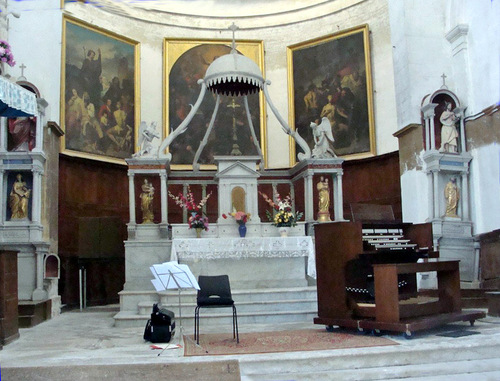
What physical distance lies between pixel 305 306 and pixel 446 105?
4691 millimetres

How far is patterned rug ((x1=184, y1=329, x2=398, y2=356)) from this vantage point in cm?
541

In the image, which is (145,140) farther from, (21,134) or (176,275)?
(176,275)

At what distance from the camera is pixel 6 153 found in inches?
360

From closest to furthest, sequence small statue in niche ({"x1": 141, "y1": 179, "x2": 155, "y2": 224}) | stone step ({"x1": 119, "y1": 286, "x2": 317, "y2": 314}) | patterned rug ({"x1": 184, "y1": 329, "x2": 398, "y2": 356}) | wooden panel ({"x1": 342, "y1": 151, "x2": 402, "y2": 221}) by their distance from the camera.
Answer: patterned rug ({"x1": 184, "y1": 329, "x2": 398, "y2": 356}) < stone step ({"x1": 119, "y1": 286, "x2": 317, "y2": 314}) < small statue in niche ({"x1": 141, "y1": 179, "x2": 155, "y2": 224}) < wooden panel ({"x1": 342, "y1": 151, "x2": 402, "y2": 221})

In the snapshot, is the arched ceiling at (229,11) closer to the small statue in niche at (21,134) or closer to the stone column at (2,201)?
the small statue in niche at (21,134)

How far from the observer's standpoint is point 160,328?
6152 millimetres

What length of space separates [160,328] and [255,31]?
10.3 metres

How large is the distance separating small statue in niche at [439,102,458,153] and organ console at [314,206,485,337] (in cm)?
359

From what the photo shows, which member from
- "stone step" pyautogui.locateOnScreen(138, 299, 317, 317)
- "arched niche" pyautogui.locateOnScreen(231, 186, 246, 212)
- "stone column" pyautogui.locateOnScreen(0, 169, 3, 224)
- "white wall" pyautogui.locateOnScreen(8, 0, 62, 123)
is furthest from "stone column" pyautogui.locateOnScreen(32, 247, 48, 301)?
"arched niche" pyautogui.locateOnScreen(231, 186, 246, 212)

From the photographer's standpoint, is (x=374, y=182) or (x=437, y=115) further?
(x=374, y=182)

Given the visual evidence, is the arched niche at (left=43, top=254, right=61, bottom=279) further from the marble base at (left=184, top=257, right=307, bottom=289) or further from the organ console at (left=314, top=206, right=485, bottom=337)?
the organ console at (left=314, top=206, right=485, bottom=337)

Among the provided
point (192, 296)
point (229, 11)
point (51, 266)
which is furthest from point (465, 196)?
point (229, 11)

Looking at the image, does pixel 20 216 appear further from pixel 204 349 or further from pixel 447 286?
pixel 447 286

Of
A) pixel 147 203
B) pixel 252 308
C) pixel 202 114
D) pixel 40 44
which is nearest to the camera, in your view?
pixel 252 308
